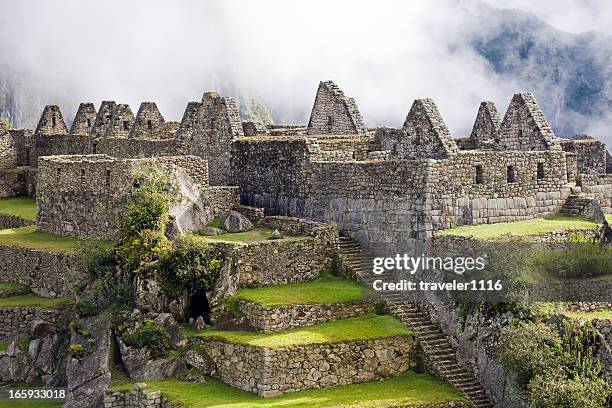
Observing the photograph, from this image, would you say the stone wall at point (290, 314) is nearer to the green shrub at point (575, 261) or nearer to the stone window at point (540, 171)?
the green shrub at point (575, 261)

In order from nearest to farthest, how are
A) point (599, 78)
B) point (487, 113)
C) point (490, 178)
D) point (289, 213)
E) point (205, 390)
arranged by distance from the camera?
point (205, 390), point (490, 178), point (289, 213), point (487, 113), point (599, 78)

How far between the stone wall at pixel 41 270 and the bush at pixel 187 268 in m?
4.35

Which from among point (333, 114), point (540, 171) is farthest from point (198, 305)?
point (333, 114)

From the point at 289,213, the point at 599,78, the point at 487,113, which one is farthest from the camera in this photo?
the point at 599,78

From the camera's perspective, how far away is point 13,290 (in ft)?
161

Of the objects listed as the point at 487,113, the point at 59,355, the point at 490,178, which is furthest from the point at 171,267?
the point at 487,113

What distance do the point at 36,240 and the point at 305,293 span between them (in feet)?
40.7

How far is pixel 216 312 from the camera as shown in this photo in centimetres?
4203

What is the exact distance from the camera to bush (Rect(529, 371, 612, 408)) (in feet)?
117

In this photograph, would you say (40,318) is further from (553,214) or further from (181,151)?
(553,214)

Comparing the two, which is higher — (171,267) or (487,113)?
(487,113)

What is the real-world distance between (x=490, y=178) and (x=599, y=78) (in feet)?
86.5

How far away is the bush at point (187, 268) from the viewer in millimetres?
42188

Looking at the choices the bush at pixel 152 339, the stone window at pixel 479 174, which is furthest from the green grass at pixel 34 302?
the stone window at pixel 479 174
